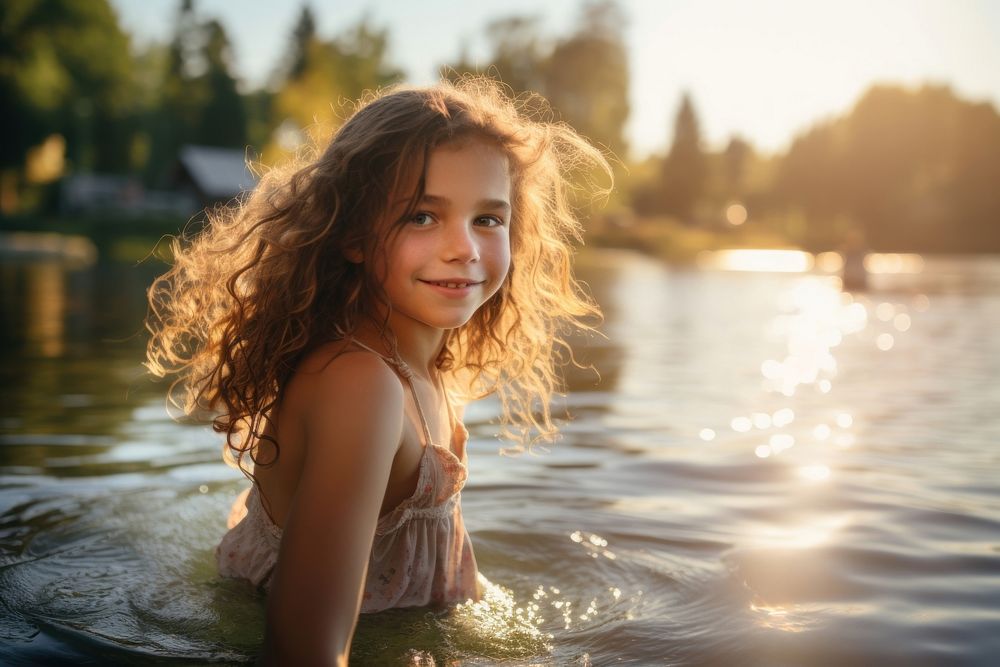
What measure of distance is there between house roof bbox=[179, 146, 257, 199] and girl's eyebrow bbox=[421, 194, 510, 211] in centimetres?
4630

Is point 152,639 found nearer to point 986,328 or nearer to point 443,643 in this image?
point 443,643

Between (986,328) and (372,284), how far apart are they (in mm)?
13845

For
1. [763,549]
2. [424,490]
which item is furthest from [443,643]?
[763,549]

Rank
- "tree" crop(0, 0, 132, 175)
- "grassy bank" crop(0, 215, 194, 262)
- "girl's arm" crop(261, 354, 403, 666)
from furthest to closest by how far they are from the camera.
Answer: "tree" crop(0, 0, 132, 175)
"grassy bank" crop(0, 215, 194, 262)
"girl's arm" crop(261, 354, 403, 666)

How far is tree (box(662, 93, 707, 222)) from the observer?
3219 inches

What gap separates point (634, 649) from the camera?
2.77 metres

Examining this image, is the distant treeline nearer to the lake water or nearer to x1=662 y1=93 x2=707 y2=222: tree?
x1=662 y1=93 x2=707 y2=222: tree

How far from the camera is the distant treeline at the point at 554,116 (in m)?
44.8

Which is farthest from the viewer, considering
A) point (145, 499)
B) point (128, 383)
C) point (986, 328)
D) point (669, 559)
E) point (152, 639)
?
point (986, 328)

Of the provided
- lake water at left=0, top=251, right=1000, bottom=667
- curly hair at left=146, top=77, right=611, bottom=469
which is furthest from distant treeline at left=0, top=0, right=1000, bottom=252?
curly hair at left=146, top=77, right=611, bottom=469

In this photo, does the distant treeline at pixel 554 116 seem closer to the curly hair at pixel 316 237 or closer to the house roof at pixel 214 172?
the house roof at pixel 214 172

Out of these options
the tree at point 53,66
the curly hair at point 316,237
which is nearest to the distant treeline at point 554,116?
the tree at point 53,66

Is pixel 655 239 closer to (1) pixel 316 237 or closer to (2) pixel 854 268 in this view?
(2) pixel 854 268

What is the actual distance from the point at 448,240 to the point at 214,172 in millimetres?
48843
